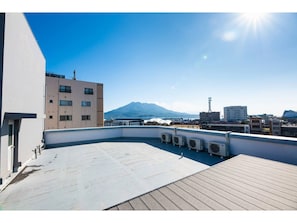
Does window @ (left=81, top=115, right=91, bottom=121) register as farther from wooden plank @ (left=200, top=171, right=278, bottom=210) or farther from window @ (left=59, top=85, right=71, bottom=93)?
wooden plank @ (left=200, top=171, right=278, bottom=210)

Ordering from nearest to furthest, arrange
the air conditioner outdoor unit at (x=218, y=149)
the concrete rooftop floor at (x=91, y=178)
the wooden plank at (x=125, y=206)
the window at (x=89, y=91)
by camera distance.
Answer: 1. the wooden plank at (x=125, y=206)
2. the concrete rooftop floor at (x=91, y=178)
3. the air conditioner outdoor unit at (x=218, y=149)
4. the window at (x=89, y=91)

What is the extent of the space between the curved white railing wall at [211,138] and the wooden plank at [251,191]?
2163 mm

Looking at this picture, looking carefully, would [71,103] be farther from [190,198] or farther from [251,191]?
[251,191]

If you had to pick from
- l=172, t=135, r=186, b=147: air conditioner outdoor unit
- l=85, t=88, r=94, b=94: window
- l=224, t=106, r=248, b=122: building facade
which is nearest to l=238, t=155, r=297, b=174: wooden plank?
l=172, t=135, r=186, b=147: air conditioner outdoor unit

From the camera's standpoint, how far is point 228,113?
6384cm

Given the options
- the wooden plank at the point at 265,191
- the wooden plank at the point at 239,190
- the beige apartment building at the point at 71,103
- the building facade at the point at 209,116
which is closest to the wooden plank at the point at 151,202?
the wooden plank at the point at 239,190

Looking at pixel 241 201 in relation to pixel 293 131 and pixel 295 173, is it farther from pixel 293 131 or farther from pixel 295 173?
pixel 293 131

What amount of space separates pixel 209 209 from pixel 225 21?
4055 millimetres

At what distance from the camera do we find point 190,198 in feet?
4.57

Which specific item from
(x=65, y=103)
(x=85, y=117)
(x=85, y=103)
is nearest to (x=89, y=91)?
(x=85, y=103)

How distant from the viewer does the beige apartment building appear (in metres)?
15.0

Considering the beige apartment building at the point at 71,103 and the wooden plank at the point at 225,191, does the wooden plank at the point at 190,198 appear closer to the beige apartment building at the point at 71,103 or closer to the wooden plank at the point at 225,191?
the wooden plank at the point at 225,191

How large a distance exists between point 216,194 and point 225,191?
0.48ft

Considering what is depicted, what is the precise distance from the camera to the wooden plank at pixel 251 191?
4.13ft
